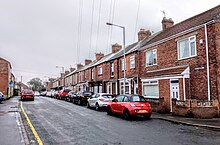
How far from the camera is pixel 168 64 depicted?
1897 centimetres

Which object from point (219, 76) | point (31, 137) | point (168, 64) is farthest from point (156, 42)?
point (31, 137)

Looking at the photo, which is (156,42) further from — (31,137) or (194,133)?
(31,137)

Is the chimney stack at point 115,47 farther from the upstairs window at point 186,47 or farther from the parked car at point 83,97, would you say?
the upstairs window at point 186,47

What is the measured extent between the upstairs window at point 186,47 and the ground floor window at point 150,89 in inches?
142

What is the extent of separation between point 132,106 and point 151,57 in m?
8.93

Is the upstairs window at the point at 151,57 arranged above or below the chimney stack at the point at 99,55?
below

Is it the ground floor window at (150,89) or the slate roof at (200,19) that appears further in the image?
the ground floor window at (150,89)

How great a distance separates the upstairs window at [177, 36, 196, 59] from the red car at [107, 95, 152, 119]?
213 inches

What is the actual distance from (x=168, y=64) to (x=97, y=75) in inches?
717

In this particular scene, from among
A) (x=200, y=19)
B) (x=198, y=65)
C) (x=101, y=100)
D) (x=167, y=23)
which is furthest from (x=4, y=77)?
(x=198, y=65)

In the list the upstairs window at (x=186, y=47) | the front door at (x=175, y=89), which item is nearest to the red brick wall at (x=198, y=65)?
the upstairs window at (x=186, y=47)

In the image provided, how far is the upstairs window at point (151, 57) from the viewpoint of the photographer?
68.7 feet

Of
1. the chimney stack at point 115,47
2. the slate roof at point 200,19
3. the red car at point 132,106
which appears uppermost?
the chimney stack at point 115,47

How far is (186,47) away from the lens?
1730 cm
